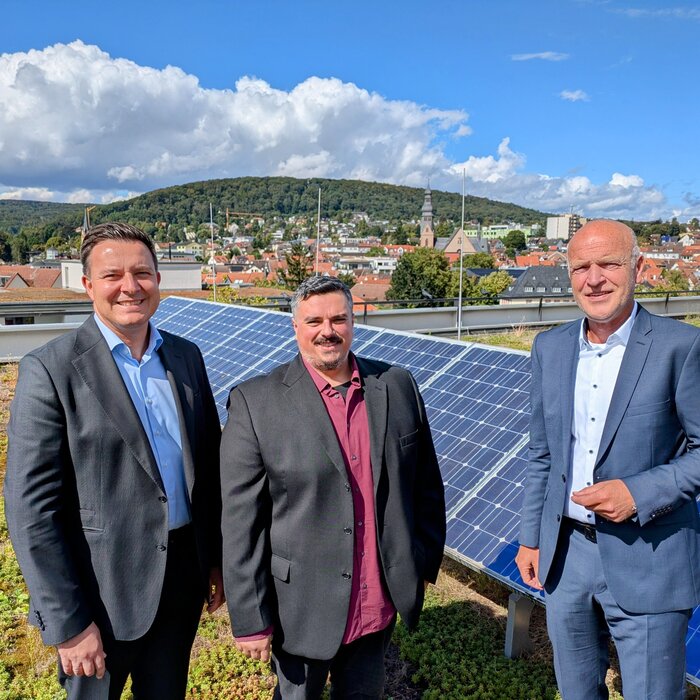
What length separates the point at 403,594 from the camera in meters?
2.36

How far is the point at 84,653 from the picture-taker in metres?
2.11

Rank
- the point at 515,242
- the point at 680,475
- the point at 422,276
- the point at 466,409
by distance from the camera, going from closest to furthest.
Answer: the point at 680,475
the point at 466,409
the point at 422,276
the point at 515,242

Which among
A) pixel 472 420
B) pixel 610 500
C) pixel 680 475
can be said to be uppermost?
pixel 680 475

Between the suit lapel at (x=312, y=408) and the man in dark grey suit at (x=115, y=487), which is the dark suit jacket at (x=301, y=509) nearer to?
the suit lapel at (x=312, y=408)

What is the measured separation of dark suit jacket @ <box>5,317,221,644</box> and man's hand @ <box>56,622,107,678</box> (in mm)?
45

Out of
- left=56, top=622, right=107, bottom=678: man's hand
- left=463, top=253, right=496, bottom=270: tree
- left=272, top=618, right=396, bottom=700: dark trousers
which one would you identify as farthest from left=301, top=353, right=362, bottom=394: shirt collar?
left=463, top=253, right=496, bottom=270: tree

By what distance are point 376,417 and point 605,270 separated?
0.98 m

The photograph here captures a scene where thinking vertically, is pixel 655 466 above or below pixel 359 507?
above

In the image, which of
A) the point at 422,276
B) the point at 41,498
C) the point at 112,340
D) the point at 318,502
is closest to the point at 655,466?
the point at 318,502

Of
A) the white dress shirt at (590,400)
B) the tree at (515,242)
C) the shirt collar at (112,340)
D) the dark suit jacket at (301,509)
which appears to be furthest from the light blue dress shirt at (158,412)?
the tree at (515,242)

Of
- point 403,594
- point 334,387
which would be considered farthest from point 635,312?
point 403,594

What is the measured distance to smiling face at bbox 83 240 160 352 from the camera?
2180mm

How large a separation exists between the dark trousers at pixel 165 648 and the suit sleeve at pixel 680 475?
1658mm

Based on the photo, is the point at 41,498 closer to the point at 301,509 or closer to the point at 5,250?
the point at 301,509
